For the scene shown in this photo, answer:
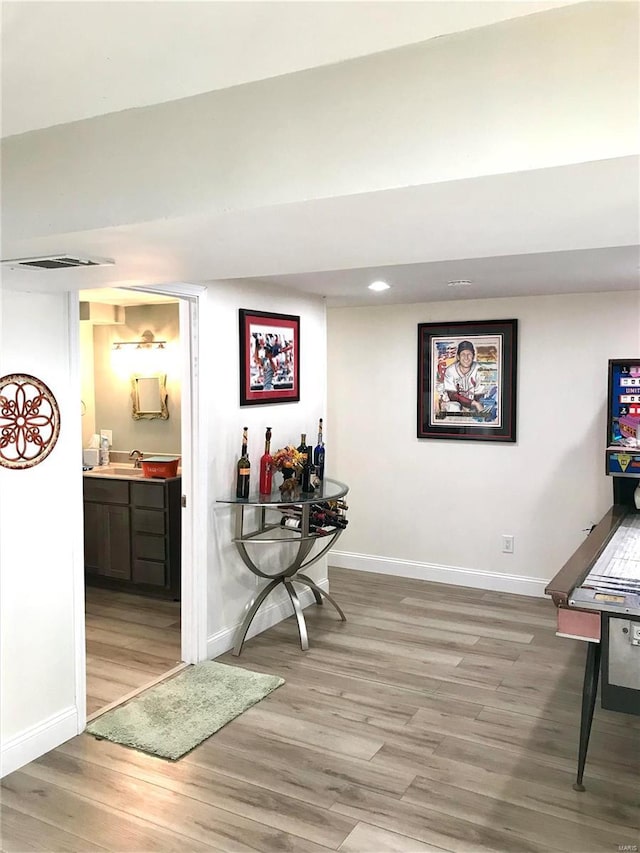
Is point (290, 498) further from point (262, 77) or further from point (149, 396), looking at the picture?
point (262, 77)

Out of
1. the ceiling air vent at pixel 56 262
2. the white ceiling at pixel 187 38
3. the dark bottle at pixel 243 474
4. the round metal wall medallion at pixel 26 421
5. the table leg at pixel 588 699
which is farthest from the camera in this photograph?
the dark bottle at pixel 243 474

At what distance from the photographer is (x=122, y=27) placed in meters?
1.48

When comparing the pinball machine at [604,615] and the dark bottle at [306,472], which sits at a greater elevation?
the dark bottle at [306,472]

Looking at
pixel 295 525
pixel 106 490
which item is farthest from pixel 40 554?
pixel 106 490

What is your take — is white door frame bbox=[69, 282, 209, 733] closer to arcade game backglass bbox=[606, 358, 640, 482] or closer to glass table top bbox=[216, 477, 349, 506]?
glass table top bbox=[216, 477, 349, 506]

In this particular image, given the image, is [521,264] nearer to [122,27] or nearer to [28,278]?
[28,278]

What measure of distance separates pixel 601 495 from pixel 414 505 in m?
1.40

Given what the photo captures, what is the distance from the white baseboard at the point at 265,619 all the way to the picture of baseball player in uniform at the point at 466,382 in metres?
1.63

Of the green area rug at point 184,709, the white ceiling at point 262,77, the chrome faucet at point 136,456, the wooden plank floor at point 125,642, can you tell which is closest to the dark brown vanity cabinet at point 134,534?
the wooden plank floor at point 125,642

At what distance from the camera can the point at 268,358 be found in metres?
4.52

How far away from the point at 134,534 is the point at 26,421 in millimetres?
2401

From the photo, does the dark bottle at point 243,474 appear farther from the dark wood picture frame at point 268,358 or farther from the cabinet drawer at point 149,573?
the cabinet drawer at point 149,573

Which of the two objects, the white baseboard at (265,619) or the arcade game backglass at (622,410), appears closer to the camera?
the white baseboard at (265,619)

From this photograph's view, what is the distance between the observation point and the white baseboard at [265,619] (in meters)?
4.12
